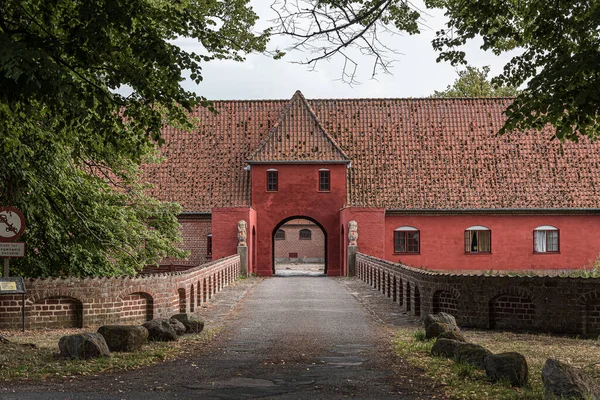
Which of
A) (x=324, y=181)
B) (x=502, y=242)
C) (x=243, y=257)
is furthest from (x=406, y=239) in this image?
(x=243, y=257)

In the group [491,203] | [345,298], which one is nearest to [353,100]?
[491,203]

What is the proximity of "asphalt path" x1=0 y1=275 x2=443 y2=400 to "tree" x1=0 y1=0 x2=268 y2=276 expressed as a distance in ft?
12.5

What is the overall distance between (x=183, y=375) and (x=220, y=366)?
92 centimetres

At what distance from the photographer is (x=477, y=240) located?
1471 inches

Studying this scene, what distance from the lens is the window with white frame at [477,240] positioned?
3731 cm

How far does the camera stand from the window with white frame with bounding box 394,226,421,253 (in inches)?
1459

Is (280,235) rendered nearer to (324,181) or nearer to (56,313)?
(324,181)

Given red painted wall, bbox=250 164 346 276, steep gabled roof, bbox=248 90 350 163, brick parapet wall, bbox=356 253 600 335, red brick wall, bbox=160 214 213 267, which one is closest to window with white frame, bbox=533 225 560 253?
red painted wall, bbox=250 164 346 276

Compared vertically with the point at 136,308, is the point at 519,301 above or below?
above

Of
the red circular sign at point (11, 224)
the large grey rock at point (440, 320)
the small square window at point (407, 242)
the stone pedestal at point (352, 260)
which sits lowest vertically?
the large grey rock at point (440, 320)

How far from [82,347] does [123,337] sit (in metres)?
0.89

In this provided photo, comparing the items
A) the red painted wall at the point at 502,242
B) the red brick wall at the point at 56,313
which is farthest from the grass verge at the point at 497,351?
the red painted wall at the point at 502,242

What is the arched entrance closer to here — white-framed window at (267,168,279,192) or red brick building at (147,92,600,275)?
red brick building at (147,92,600,275)

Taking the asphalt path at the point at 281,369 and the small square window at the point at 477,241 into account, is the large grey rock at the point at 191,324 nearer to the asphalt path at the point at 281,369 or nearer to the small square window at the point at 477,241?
the asphalt path at the point at 281,369
